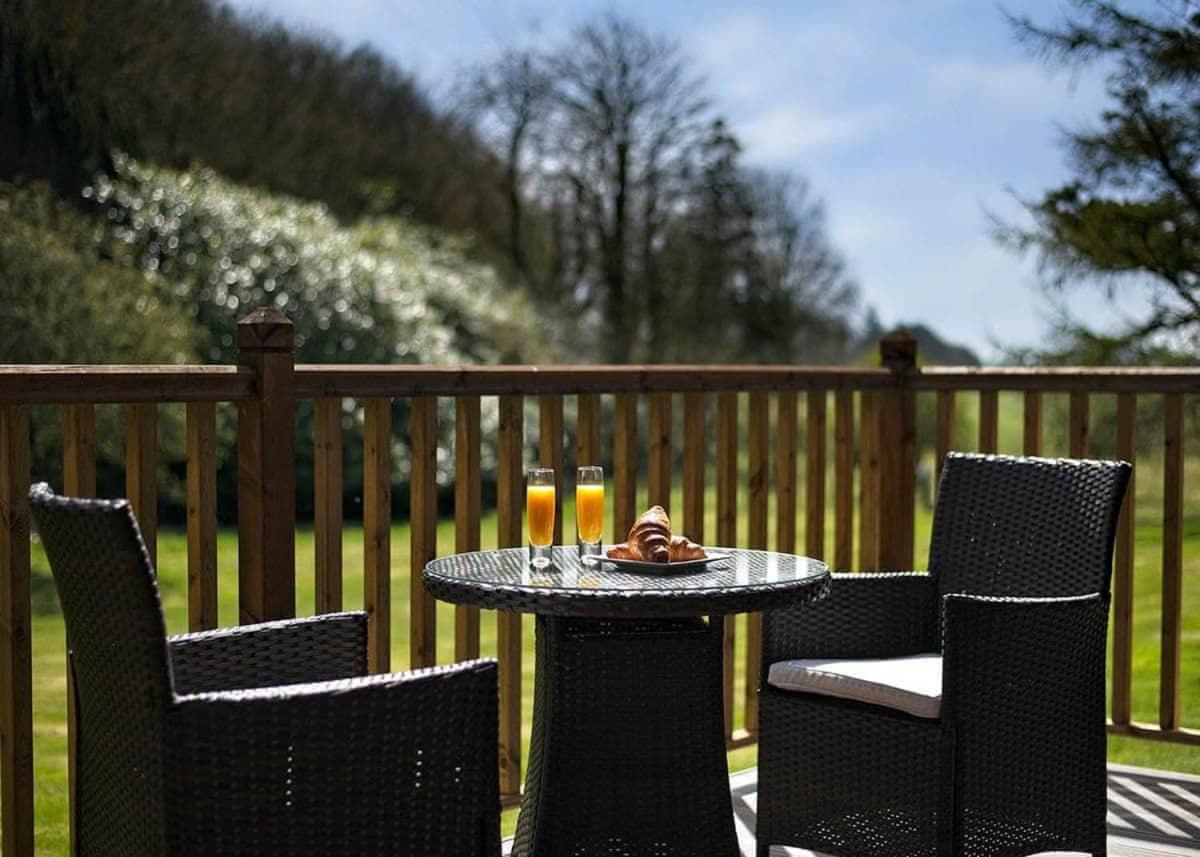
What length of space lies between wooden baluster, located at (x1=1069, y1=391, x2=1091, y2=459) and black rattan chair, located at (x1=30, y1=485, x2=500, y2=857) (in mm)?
2590

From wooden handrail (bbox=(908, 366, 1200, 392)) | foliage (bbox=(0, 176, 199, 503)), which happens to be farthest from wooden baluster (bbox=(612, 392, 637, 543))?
foliage (bbox=(0, 176, 199, 503))

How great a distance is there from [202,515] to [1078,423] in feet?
8.64

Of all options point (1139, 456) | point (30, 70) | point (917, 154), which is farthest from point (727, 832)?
point (917, 154)

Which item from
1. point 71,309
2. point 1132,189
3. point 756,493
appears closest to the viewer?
point 756,493

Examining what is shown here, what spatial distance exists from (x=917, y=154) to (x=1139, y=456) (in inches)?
383

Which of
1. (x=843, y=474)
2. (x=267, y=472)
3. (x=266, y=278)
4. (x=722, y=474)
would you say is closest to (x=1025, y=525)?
(x=843, y=474)

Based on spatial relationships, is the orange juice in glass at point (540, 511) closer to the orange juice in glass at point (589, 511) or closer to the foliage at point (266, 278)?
the orange juice in glass at point (589, 511)

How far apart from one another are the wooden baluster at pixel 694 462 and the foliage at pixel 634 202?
1394 centimetres

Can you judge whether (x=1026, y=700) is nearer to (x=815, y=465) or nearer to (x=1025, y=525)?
(x=1025, y=525)

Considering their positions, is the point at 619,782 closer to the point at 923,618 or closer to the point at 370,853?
the point at 370,853

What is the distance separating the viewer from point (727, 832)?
2.71 m

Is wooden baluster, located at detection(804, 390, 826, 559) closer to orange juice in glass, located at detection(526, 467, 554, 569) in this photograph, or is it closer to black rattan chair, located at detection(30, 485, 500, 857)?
orange juice in glass, located at detection(526, 467, 554, 569)

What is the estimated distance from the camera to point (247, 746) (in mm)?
1904

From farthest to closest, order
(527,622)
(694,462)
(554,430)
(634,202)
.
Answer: (634,202) → (527,622) → (694,462) → (554,430)
